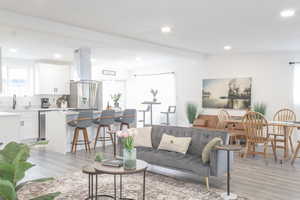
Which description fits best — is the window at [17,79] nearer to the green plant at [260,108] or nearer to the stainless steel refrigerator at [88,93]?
the stainless steel refrigerator at [88,93]

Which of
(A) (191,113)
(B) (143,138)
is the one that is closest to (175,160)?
(B) (143,138)

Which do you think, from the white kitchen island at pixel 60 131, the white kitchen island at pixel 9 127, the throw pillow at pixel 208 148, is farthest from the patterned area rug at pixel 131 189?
the white kitchen island at pixel 60 131

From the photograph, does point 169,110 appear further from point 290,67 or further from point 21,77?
point 21,77

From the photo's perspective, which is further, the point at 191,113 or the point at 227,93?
the point at 191,113

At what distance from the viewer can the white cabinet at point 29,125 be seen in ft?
24.5

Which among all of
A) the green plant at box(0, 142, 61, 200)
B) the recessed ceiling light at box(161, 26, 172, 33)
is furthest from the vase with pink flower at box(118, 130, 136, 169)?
the recessed ceiling light at box(161, 26, 172, 33)

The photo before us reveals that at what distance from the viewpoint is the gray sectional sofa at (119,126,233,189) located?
3.45 m

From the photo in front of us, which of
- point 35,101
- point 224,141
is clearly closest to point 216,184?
point 224,141

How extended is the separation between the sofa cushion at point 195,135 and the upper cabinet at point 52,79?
17.4 ft

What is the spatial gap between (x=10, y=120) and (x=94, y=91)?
115 inches

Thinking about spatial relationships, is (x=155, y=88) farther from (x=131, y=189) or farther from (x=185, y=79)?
(x=131, y=189)

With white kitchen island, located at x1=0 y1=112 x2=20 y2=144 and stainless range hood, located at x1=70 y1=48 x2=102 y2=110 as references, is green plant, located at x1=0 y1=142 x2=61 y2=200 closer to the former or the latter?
white kitchen island, located at x1=0 y1=112 x2=20 y2=144

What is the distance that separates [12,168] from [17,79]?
26.6ft

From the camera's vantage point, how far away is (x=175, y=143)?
4129 mm
